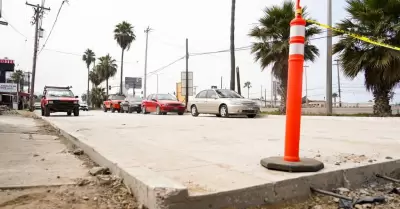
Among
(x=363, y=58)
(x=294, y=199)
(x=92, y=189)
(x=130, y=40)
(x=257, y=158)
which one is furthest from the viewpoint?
(x=130, y=40)

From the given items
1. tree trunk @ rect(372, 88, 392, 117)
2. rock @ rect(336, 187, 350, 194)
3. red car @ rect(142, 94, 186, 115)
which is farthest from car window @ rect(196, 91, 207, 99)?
rock @ rect(336, 187, 350, 194)

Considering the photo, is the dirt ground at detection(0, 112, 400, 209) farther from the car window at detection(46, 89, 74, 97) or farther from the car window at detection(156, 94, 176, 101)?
the car window at detection(156, 94, 176, 101)

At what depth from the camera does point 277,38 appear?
19859 mm

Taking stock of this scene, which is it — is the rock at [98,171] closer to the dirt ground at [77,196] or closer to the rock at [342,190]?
the dirt ground at [77,196]

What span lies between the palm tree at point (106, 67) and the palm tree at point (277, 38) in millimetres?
54630

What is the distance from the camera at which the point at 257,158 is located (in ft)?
15.2

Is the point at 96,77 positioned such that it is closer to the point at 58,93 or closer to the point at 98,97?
the point at 98,97

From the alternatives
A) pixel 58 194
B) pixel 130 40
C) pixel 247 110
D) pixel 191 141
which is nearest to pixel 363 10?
pixel 247 110

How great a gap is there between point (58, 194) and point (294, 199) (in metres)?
2.19

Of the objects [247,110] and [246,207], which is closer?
[246,207]

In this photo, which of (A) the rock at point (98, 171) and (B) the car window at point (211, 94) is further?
(B) the car window at point (211, 94)

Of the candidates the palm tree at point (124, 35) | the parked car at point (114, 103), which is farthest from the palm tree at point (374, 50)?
the palm tree at point (124, 35)

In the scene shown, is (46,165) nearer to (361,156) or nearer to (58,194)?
(58,194)

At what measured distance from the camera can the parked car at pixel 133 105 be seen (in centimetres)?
2856
